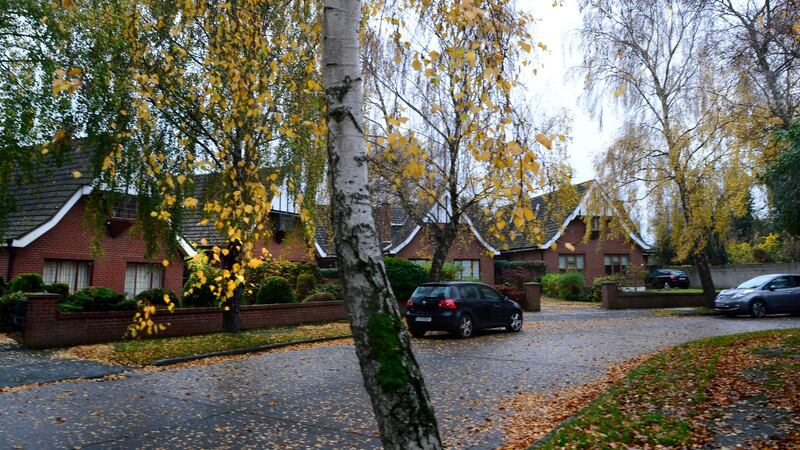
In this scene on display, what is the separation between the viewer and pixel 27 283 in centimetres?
1666

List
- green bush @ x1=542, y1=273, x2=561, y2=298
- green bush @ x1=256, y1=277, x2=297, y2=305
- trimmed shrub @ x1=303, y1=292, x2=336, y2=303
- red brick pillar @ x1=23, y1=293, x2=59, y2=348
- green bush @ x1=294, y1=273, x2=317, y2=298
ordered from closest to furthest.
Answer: red brick pillar @ x1=23, y1=293, x2=59, y2=348
green bush @ x1=256, y1=277, x2=297, y2=305
trimmed shrub @ x1=303, y1=292, x2=336, y2=303
green bush @ x1=294, y1=273, x2=317, y2=298
green bush @ x1=542, y1=273, x2=561, y2=298

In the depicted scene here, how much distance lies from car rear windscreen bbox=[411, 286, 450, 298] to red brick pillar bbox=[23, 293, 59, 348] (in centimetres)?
906

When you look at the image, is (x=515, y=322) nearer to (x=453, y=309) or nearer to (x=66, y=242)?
(x=453, y=309)

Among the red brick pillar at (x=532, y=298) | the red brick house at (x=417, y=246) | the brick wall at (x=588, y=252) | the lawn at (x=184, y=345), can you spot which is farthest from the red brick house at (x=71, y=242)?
the brick wall at (x=588, y=252)

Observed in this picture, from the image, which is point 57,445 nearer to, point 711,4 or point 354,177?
point 354,177

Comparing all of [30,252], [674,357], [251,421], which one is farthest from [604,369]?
[30,252]

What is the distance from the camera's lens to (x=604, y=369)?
1098 centimetres

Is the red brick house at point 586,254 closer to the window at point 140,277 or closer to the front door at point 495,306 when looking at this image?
the front door at point 495,306

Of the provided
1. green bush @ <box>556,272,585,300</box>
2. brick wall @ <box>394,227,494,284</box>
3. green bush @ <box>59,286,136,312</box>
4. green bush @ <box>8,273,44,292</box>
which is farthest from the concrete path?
green bush @ <box>556,272,585,300</box>

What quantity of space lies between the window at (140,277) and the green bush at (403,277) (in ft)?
29.4

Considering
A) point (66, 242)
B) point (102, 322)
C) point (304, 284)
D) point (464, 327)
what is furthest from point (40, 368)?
point (304, 284)

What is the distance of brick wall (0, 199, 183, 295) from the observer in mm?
18469

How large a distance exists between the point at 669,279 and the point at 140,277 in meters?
39.4

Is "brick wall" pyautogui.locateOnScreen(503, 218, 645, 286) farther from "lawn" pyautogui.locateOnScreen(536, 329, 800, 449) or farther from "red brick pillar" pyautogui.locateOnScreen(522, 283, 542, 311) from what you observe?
"lawn" pyautogui.locateOnScreen(536, 329, 800, 449)
